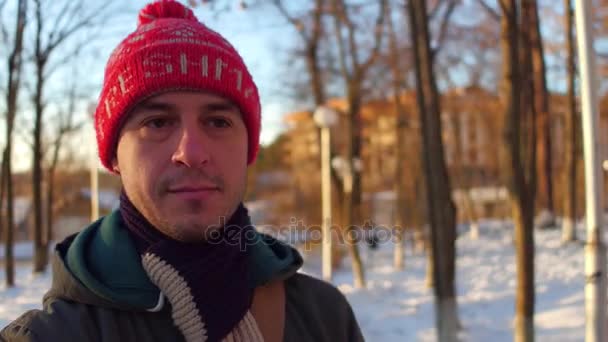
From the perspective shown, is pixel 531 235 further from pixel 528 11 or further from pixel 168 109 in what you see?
pixel 168 109

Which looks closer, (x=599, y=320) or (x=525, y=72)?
(x=599, y=320)

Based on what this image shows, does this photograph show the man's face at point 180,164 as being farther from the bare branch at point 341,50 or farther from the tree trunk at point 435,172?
the bare branch at point 341,50

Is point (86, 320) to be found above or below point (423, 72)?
below

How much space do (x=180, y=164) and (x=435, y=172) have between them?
4.89m

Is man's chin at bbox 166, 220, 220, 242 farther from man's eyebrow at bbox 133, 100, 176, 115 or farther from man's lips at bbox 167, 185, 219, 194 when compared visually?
man's eyebrow at bbox 133, 100, 176, 115

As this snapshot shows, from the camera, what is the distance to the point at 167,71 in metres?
1.45

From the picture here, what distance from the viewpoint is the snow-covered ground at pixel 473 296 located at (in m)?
7.57

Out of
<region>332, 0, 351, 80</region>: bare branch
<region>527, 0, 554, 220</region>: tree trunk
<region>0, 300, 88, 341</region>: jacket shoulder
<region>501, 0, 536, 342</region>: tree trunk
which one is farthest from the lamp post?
<region>527, 0, 554, 220</region>: tree trunk

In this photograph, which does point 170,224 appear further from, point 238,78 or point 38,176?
point 38,176

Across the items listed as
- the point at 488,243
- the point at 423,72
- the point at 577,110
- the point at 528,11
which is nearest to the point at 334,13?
the point at 528,11

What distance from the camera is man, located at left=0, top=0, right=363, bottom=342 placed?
4.39 ft

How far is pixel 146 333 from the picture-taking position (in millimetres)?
1354

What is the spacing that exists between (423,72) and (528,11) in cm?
220

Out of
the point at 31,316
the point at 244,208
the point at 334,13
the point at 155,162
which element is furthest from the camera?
the point at 334,13
